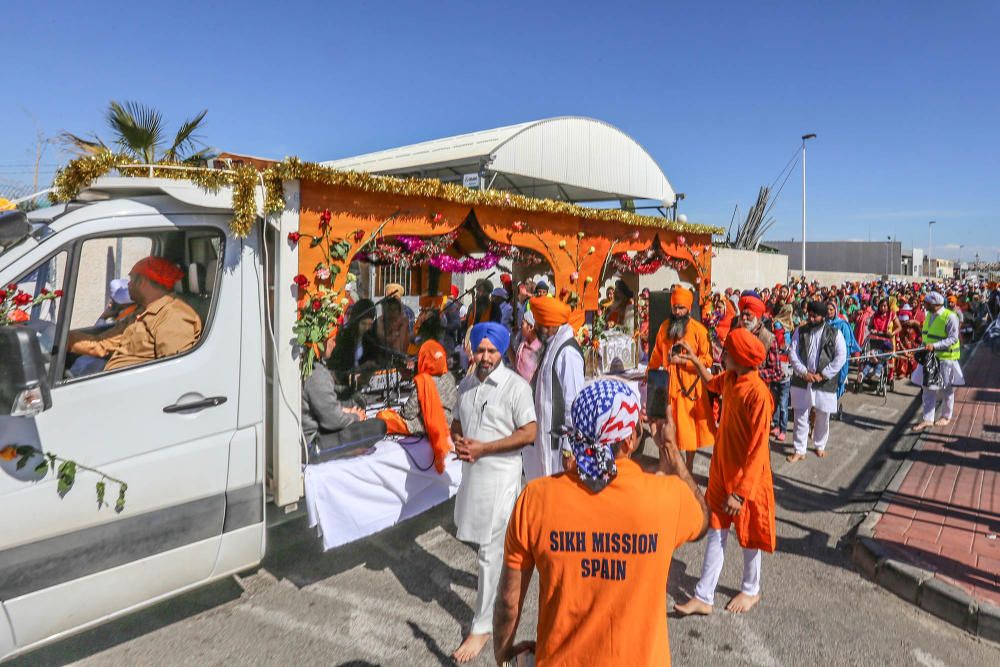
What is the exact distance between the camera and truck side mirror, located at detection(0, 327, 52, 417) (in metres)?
2.43

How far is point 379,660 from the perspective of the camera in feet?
11.3

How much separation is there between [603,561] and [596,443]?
362 mm

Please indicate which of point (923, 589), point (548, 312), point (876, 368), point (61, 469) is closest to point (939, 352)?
point (876, 368)

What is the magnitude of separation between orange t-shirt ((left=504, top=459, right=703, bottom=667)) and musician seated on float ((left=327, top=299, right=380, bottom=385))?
4.82m

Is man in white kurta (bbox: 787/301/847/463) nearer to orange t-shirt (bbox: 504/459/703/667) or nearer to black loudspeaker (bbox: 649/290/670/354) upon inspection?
black loudspeaker (bbox: 649/290/670/354)

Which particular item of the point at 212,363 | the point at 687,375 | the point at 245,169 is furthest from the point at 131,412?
the point at 687,375

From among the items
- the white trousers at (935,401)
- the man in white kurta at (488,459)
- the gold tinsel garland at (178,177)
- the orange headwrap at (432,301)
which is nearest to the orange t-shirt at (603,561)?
the man in white kurta at (488,459)

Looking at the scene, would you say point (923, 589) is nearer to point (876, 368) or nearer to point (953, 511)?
point (953, 511)

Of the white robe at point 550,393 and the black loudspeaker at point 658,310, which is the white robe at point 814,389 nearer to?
the black loudspeaker at point 658,310

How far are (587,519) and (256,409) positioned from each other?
241cm

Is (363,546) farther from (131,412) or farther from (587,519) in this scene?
(587,519)

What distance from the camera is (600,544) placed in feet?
6.08

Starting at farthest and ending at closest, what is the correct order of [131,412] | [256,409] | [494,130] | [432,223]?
[494,130]
[432,223]
[256,409]
[131,412]

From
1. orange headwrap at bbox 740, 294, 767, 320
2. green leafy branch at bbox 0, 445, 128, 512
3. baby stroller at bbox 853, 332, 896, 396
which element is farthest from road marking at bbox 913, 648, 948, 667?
baby stroller at bbox 853, 332, 896, 396
